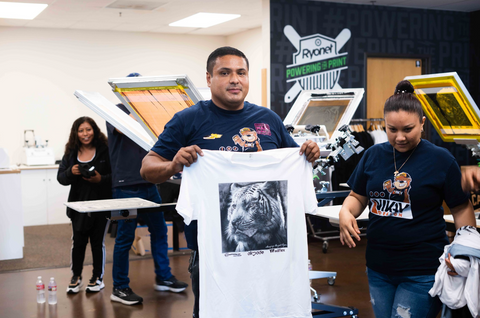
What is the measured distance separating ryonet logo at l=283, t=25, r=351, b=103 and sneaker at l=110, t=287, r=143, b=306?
10.5 ft

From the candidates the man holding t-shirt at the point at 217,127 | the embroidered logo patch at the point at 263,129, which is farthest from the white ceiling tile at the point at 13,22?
the embroidered logo patch at the point at 263,129

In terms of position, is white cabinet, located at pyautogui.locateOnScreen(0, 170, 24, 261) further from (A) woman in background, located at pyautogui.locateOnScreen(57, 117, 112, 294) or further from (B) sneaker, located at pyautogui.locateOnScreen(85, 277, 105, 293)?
(B) sneaker, located at pyautogui.locateOnScreen(85, 277, 105, 293)

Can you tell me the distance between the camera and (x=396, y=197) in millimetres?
1996

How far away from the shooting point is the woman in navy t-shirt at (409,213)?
1.95 meters

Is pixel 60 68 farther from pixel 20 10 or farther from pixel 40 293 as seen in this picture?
pixel 40 293

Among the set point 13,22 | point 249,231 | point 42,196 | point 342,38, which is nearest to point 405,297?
point 249,231

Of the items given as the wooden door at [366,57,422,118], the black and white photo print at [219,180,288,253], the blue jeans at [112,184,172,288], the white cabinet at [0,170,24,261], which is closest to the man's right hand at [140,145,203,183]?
the black and white photo print at [219,180,288,253]

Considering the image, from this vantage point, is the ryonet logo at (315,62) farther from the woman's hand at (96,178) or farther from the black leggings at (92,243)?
the black leggings at (92,243)

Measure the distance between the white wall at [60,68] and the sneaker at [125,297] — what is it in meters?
4.68

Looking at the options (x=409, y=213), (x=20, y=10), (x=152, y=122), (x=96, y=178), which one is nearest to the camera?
(x=409, y=213)

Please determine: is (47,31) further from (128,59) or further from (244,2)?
(244,2)

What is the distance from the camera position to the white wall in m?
7.86

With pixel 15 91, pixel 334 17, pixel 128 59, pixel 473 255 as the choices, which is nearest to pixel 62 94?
pixel 15 91

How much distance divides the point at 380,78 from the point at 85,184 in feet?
14.2
